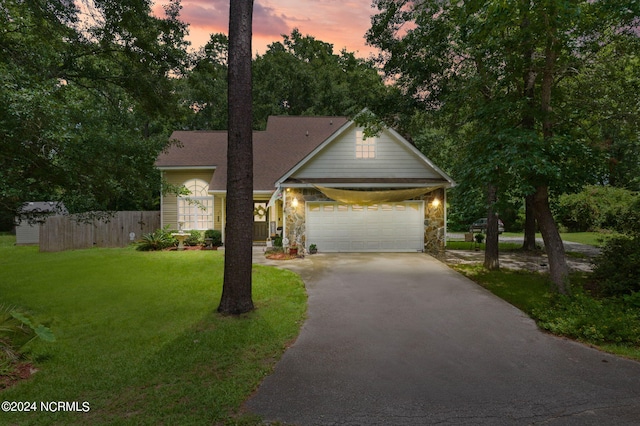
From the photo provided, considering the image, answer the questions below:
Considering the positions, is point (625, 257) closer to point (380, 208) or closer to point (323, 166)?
point (380, 208)

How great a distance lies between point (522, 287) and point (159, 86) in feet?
35.8

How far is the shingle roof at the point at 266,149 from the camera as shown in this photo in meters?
16.5

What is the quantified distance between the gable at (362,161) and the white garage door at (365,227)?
119 centimetres

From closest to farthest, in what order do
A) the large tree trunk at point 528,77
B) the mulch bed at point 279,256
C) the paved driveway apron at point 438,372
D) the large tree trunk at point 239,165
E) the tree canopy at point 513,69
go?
1. the paved driveway apron at point 438,372
2. the large tree trunk at point 239,165
3. the tree canopy at point 513,69
4. the large tree trunk at point 528,77
5. the mulch bed at point 279,256

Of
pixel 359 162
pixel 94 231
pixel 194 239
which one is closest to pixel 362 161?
pixel 359 162

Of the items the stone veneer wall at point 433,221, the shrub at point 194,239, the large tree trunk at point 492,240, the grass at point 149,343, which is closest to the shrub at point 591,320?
the grass at point 149,343

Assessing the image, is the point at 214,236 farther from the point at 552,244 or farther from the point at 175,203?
the point at 552,244

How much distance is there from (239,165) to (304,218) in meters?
7.86

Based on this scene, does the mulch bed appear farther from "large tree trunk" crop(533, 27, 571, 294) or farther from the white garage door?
"large tree trunk" crop(533, 27, 571, 294)

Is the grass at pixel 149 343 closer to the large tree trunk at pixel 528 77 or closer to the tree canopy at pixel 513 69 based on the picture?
the tree canopy at pixel 513 69

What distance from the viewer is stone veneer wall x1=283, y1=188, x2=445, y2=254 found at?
1376 cm

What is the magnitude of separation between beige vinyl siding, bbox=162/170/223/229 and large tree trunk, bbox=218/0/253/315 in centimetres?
1128

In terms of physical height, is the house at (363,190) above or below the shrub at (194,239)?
above

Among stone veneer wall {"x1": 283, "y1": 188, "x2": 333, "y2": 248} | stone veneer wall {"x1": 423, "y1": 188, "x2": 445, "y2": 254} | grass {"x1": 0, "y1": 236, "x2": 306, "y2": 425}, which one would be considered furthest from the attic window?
grass {"x1": 0, "y1": 236, "x2": 306, "y2": 425}
